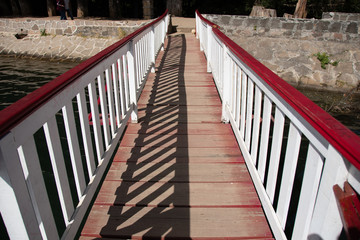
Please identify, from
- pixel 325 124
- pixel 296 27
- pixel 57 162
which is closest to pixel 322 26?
pixel 296 27

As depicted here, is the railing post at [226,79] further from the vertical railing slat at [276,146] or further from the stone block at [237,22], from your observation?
the stone block at [237,22]

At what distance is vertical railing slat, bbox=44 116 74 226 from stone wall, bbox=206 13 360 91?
1157cm

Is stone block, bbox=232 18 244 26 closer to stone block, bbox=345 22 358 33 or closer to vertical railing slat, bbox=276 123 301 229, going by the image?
stone block, bbox=345 22 358 33

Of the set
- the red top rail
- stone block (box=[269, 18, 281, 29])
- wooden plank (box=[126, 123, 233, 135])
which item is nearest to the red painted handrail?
the red top rail

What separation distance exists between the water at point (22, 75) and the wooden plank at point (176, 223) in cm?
Answer: 761

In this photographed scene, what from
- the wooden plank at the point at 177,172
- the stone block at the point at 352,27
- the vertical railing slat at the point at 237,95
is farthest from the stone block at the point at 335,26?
the wooden plank at the point at 177,172

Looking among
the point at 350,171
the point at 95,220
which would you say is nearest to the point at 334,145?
the point at 350,171

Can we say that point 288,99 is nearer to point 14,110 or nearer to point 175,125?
point 14,110

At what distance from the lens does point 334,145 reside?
105 cm

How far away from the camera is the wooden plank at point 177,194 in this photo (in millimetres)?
2406

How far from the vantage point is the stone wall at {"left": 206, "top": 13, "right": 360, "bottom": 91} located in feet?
38.2

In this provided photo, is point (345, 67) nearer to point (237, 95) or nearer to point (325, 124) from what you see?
point (237, 95)

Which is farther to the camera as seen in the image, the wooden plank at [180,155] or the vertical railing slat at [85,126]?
the wooden plank at [180,155]

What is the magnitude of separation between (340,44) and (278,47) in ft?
7.95
